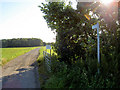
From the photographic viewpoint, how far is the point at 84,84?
377 cm

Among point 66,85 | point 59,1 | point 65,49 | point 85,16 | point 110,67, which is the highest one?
point 59,1

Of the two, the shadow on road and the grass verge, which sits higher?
the shadow on road

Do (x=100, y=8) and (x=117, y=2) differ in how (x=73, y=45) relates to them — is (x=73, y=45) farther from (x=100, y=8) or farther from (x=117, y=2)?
(x=117, y=2)

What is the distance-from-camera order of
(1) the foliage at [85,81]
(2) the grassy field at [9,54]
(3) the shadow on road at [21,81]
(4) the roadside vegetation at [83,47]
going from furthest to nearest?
(2) the grassy field at [9,54] → (3) the shadow on road at [21,81] → (4) the roadside vegetation at [83,47] → (1) the foliage at [85,81]

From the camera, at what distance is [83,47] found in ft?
22.1

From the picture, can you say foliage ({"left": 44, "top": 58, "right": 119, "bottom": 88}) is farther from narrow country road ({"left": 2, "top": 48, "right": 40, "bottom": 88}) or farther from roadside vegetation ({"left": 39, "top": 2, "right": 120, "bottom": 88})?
narrow country road ({"left": 2, "top": 48, "right": 40, "bottom": 88})

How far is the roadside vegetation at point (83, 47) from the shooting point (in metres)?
3.75

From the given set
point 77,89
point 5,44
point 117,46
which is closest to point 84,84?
point 77,89

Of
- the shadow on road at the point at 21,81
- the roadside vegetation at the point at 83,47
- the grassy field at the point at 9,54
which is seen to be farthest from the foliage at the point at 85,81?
the grassy field at the point at 9,54

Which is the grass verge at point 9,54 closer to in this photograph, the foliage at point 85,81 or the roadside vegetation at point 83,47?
the roadside vegetation at point 83,47

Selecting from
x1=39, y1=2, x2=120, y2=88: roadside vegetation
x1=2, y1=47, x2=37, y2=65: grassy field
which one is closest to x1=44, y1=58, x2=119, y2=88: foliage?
x1=39, y1=2, x2=120, y2=88: roadside vegetation

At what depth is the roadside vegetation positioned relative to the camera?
148 inches

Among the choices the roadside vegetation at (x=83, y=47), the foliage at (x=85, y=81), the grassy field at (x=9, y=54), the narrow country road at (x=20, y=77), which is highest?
the roadside vegetation at (x=83, y=47)

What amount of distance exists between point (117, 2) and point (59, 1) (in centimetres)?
362
